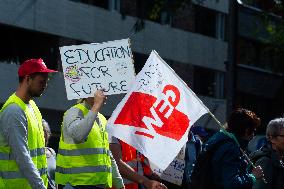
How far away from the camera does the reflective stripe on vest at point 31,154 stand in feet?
21.4

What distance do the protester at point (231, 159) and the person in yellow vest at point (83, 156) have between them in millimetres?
746

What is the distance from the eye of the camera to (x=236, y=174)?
7.38 metres

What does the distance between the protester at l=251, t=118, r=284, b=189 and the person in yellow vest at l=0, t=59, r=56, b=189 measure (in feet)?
7.04

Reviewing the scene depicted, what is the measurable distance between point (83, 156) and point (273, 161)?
173 cm

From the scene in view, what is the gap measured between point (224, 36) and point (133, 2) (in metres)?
7.63

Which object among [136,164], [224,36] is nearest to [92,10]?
[224,36]

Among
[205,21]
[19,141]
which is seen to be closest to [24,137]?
[19,141]

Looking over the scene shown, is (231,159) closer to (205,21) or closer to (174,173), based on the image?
(174,173)

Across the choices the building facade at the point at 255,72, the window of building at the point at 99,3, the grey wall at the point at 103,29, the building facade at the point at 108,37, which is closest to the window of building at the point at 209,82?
the building facade at the point at 108,37

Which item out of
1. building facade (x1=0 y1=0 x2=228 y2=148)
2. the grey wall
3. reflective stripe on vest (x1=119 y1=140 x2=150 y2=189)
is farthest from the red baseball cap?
the grey wall

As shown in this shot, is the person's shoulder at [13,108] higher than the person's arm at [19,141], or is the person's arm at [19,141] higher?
the person's shoulder at [13,108]

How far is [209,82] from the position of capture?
3903 centimetres

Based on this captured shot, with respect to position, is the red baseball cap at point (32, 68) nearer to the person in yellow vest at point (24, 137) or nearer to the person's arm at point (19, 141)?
the person in yellow vest at point (24, 137)

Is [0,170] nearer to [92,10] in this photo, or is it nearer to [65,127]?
Answer: [65,127]
